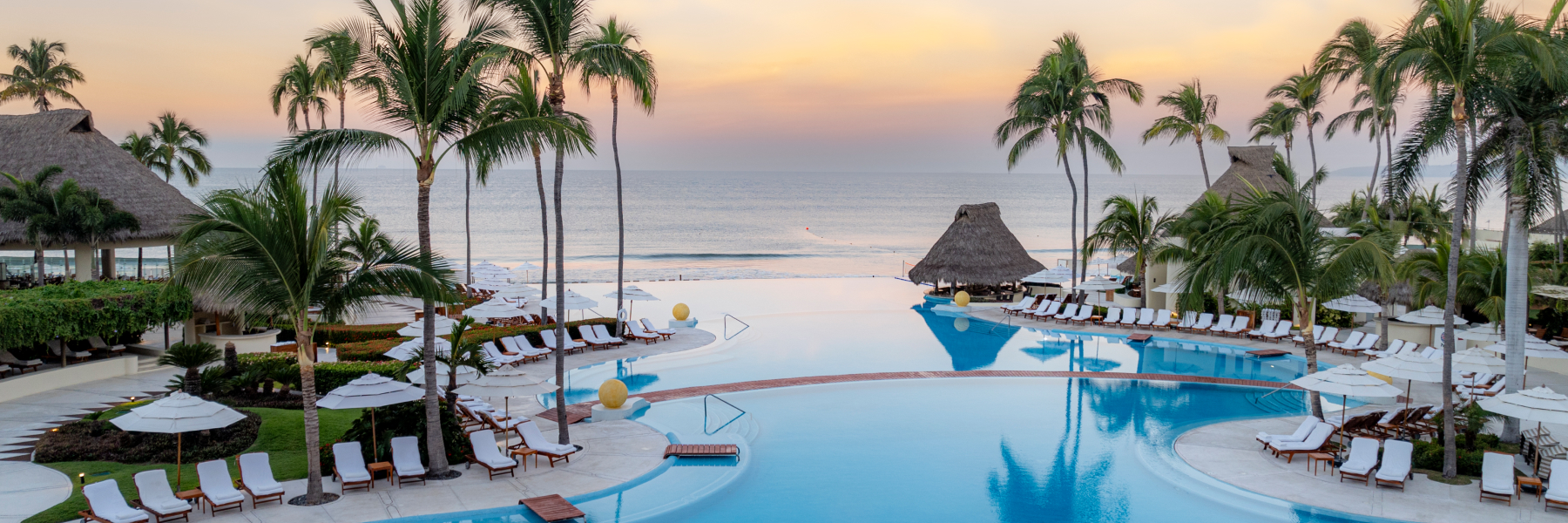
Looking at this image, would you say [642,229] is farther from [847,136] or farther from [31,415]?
[31,415]

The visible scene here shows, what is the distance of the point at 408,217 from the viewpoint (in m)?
91.8

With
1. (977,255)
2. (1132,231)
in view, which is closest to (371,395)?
(1132,231)

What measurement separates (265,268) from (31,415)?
743 cm

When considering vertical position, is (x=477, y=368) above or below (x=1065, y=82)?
below

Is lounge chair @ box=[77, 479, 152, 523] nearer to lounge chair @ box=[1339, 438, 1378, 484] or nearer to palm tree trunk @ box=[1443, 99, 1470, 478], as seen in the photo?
lounge chair @ box=[1339, 438, 1378, 484]

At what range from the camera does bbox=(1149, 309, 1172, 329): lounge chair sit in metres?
23.3

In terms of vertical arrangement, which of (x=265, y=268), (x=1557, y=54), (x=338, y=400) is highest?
(x=1557, y=54)

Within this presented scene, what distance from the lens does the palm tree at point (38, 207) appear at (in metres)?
18.7

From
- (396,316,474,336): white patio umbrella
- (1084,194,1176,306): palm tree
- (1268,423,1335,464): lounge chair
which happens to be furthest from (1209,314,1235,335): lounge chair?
(396,316,474,336): white patio umbrella

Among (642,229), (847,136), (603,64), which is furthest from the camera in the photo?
(642,229)

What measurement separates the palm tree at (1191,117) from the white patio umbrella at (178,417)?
2743 cm

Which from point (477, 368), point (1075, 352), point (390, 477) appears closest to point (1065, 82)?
point (1075, 352)

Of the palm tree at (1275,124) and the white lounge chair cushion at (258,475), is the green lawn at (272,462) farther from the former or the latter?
the palm tree at (1275,124)

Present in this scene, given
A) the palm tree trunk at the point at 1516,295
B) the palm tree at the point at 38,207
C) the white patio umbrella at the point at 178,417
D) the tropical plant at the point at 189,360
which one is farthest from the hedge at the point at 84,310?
the palm tree trunk at the point at 1516,295
